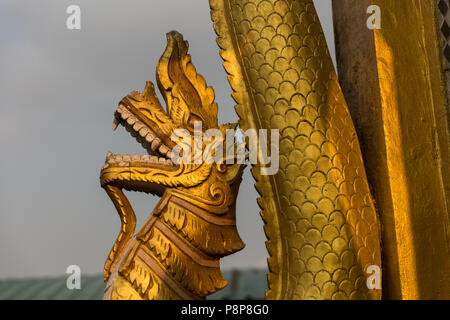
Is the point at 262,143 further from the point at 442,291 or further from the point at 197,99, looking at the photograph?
the point at 442,291

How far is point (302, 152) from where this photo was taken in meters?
1.26

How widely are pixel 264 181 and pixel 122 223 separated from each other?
35cm

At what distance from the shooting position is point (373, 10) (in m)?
1.42

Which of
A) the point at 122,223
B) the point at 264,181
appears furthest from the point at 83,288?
the point at 264,181

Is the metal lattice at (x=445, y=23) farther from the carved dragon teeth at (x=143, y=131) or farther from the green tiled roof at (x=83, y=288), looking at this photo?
the green tiled roof at (x=83, y=288)

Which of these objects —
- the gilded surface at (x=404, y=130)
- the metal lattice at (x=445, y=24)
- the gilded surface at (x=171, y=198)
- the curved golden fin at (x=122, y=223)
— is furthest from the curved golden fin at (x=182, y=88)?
the metal lattice at (x=445, y=24)

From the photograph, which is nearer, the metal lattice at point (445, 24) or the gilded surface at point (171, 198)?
the gilded surface at point (171, 198)

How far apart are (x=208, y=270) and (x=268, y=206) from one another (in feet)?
0.61

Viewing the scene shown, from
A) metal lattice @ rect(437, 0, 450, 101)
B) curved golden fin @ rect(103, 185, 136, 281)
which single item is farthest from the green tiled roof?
curved golden fin @ rect(103, 185, 136, 281)

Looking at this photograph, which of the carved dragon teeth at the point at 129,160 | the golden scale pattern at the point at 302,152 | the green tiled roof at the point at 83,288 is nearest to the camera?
the golden scale pattern at the point at 302,152

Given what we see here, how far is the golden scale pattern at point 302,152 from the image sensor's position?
122 centimetres

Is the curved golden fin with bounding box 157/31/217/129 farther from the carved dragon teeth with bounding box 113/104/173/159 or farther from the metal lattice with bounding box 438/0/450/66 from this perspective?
the metal lattice with bounding box 438/0/450/66
